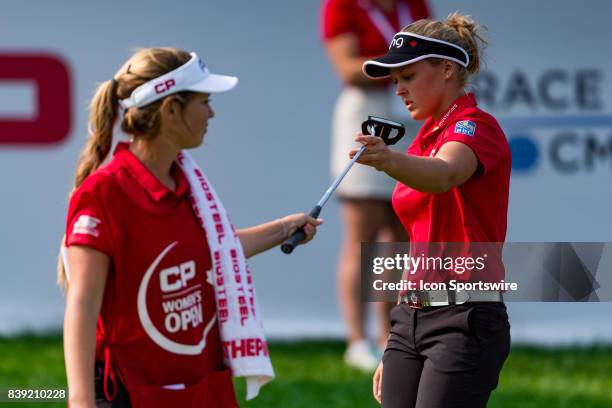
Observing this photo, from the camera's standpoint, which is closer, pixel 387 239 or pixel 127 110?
pixel 127 110

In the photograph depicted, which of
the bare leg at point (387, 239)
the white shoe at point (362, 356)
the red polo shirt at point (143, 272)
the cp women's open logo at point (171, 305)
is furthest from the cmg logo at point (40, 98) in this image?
the cp women's open logo at point (171, 305)

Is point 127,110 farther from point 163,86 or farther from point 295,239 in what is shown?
point 295,239

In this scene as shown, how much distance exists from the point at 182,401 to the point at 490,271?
2.76ft

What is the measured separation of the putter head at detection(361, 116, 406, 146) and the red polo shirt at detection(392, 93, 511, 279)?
0.32 ft

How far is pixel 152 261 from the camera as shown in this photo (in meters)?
3.24

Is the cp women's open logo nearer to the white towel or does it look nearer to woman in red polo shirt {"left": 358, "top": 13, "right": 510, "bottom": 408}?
the white towel

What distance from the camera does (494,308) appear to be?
11.5ft

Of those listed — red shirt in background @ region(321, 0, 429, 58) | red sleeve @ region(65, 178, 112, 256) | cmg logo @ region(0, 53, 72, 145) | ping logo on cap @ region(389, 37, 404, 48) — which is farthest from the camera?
cmg logo @ region(0, 53, 72, 145)

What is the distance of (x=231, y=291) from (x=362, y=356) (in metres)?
2.95

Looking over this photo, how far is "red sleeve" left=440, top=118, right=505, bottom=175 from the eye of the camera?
341cm

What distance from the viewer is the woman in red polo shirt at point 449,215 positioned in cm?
346

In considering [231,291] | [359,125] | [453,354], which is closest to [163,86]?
[231,291]

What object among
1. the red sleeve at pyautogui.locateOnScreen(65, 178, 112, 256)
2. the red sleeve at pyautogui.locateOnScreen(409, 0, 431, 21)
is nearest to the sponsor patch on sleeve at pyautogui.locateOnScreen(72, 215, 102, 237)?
the red sleeve at pyautogui.locateOnScreen(65, 178, 112, 256)

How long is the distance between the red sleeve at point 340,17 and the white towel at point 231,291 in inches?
111
